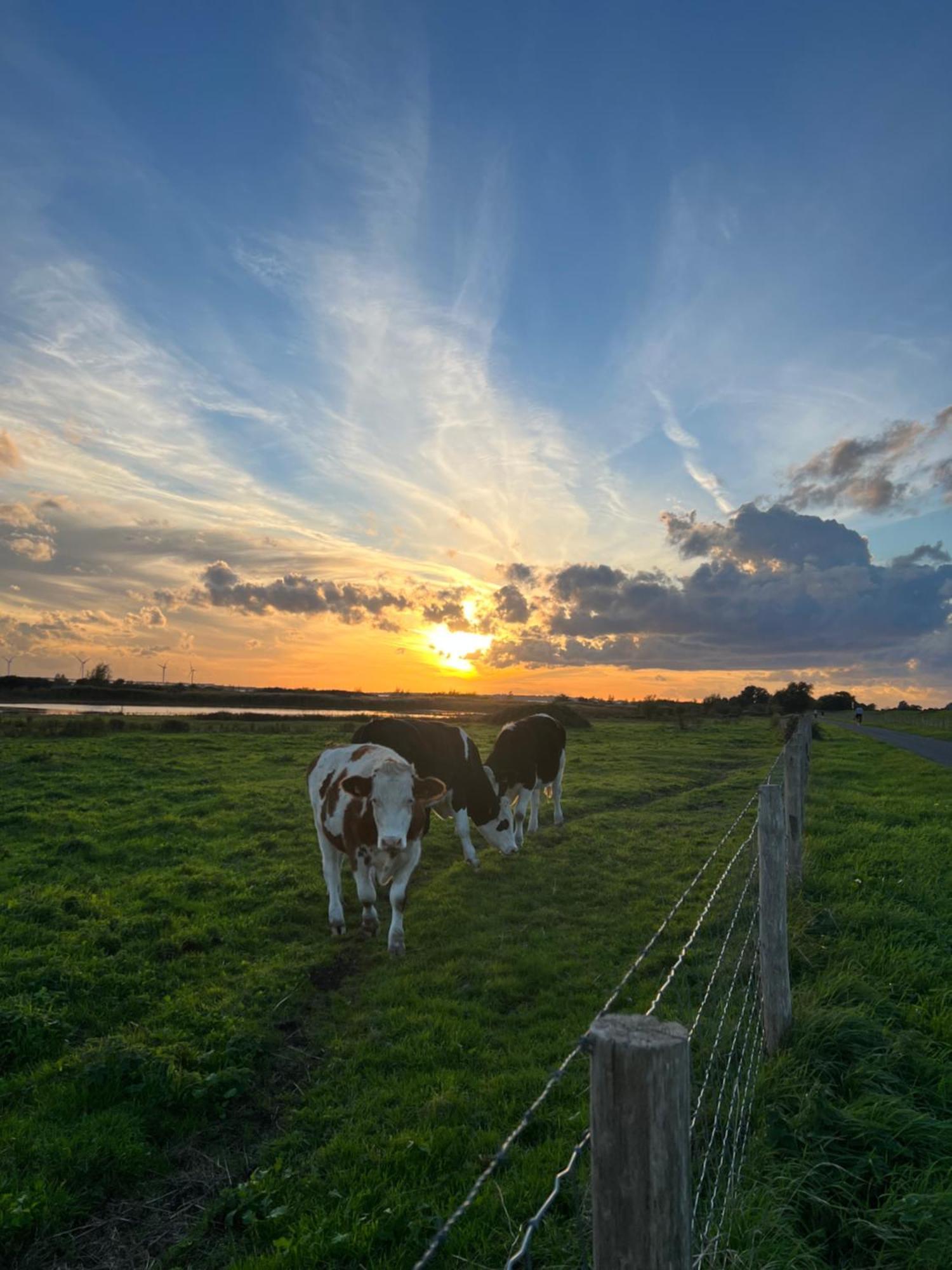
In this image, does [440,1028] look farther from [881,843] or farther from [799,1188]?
[881,843]

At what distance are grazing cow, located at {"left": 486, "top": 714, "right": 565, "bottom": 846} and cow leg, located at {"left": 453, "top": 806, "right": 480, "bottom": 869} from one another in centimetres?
95

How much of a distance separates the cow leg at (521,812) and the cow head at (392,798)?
168 inches

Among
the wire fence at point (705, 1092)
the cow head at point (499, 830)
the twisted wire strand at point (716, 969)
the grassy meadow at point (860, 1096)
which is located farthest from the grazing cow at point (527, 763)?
the twisted wire strand at point (716, 969)

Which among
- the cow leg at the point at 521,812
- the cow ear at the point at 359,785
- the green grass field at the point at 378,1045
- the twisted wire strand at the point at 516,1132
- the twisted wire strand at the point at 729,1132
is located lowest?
the green grass field at the point at 378,1045

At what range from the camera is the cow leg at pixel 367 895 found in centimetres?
812

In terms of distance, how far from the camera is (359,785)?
26.8 ft

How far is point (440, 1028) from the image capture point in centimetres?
584

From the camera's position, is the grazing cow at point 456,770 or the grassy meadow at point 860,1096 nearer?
the grassy meadow at point 860,1096

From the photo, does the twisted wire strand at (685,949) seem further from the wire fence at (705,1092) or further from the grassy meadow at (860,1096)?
the grassy meadow at (860,1096)

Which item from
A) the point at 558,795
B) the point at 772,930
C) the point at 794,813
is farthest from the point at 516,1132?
the point at 558,795

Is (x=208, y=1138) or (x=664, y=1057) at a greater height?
(x=664, y=1057)

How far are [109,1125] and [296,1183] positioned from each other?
135 centimetres

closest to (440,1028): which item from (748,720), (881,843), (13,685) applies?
(881,843)

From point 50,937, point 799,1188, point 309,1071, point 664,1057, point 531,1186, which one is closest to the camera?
point 664,1057
